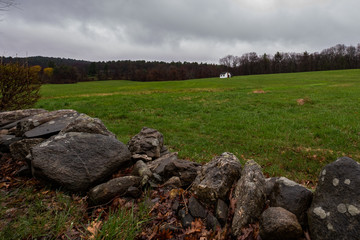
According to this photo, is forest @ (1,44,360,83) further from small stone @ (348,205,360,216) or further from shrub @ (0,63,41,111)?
small stone @ (348,205,360,216)

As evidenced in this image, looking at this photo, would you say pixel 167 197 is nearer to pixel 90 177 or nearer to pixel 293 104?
pixel 90 177

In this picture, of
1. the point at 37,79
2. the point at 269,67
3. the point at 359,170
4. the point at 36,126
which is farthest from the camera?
the point at 269,67

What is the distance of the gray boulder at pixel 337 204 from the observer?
2449 millimetres

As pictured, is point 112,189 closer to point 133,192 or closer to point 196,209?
point 133,192

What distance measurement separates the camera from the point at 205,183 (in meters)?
3.58

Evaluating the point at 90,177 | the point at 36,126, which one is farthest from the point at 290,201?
the point at 36,126

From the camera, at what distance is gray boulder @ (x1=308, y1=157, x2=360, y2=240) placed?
245cm

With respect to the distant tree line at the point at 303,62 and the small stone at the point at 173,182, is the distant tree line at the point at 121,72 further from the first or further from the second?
the small stone at the point at 173,182

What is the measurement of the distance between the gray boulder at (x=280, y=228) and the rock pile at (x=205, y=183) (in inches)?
0.5

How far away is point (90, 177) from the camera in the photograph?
414 centimetres

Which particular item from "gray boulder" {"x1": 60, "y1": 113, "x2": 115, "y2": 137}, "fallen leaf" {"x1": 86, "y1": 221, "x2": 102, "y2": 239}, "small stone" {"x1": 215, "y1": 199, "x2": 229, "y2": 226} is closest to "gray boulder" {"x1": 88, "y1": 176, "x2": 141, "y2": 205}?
"fallen leaf" {"x1": 86, "y1": 221, "x2": 102, "y2": 239}

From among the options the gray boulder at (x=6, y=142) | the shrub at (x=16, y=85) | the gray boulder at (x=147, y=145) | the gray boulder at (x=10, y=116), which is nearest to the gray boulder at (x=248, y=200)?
the gray boulder at (x=147, y=145)

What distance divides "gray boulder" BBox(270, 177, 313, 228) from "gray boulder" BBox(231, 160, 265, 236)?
9.0 inches

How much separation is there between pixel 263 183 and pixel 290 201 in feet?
1.66
